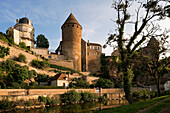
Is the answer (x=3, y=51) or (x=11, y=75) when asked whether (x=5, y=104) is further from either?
(x=3, y=51)

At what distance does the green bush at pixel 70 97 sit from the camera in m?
23.2

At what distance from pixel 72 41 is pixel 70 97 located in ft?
96.5

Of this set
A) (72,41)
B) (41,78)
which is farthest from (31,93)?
(72,41)

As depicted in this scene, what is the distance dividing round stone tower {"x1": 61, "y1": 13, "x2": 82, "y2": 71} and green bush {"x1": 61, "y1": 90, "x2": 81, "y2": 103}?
25.7 meters

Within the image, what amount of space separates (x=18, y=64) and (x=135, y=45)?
2704 centimetres

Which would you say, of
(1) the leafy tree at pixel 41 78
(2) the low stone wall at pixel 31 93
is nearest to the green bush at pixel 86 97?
(2) the low stone wall at pixel 31 93

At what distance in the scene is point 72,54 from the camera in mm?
49719

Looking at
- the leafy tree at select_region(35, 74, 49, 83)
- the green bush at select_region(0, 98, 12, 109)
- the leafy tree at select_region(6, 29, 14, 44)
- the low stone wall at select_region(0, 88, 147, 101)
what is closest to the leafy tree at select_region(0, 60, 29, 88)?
the low stone wall at select_region(0, 88, 147, 101)

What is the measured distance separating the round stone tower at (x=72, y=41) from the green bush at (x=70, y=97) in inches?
1010

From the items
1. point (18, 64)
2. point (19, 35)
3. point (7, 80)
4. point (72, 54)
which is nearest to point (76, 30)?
Result: point (72, 54)

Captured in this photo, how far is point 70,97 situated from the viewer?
76.4 feet

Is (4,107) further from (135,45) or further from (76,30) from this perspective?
(76,30)

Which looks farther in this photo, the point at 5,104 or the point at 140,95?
the point at 140,95

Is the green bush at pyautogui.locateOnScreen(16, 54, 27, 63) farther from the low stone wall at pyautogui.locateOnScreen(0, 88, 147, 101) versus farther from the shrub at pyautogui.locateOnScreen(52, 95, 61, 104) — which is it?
the shrub at pyautogui.locateOnScreen(52, 95, 61, 104)
